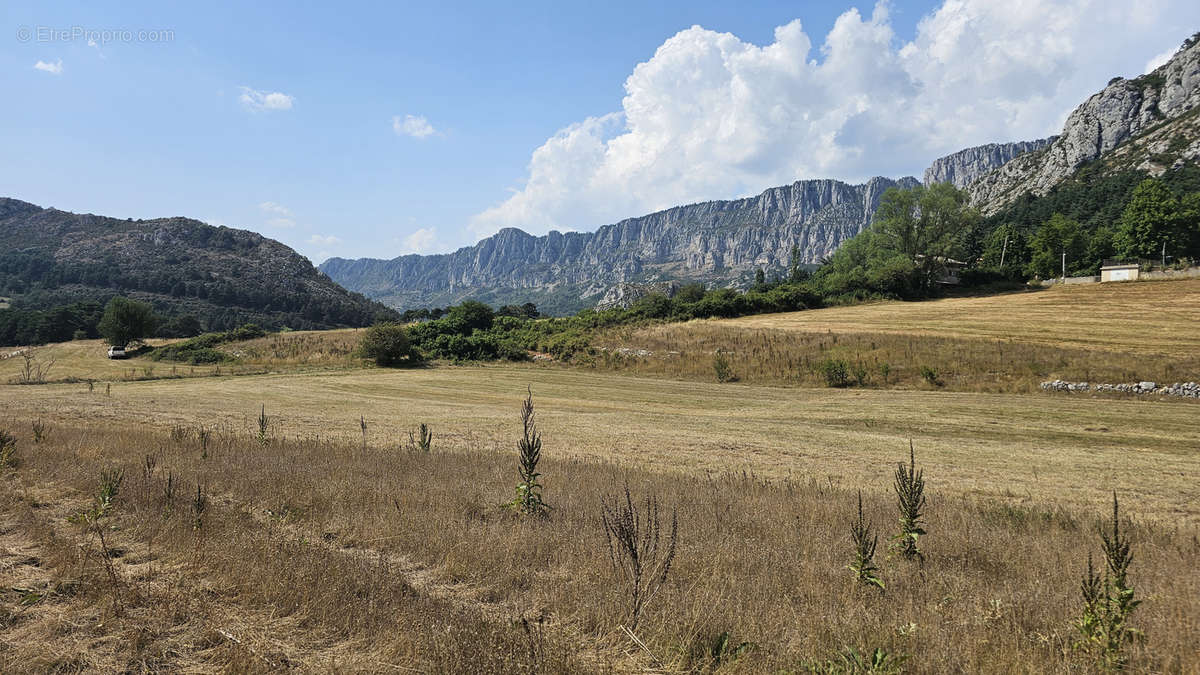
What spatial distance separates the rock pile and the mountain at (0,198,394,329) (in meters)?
142

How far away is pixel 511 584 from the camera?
20.0 feet

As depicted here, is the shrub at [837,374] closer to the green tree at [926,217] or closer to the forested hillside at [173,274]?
the green tree at [926,217]

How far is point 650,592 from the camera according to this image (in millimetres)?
5637

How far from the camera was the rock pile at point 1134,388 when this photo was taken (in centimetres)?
2642

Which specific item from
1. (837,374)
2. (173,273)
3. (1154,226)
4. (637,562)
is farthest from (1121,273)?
(173,273)

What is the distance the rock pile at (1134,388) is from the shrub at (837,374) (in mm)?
10171

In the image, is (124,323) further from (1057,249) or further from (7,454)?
(1057,249)

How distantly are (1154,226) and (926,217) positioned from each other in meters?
34.1

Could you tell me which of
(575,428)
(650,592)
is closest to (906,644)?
(650,592)

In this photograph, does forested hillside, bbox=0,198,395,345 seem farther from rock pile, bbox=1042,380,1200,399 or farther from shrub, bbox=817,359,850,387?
rock pile, bbox=1042,380,1200,399

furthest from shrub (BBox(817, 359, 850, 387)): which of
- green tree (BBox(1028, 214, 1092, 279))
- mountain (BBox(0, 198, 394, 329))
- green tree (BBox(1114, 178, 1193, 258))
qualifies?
mountain (BBox(0, 198, 394, 329))

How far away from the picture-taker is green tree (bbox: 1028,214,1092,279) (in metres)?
93.8

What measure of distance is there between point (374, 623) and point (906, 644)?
465 centimetres

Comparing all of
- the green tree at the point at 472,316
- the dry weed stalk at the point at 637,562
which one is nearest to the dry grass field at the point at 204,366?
the green tree at the point at 472,316
